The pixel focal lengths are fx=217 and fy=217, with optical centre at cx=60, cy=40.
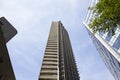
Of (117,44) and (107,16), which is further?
(117,44)

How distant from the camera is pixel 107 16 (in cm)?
1881

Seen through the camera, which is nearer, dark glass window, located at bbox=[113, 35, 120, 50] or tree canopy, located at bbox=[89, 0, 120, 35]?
tree canopy, located at bbox=[89, 0, 120, 35]

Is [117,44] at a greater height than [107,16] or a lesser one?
greater

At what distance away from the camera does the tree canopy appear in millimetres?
17914

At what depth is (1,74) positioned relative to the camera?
17.9m

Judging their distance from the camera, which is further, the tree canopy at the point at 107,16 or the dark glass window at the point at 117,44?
the dark glass window at the point at 117,44

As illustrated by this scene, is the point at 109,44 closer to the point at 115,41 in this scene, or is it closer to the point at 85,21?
the point at 115,41

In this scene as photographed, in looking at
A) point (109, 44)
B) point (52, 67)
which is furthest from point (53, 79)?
point (109, 44)

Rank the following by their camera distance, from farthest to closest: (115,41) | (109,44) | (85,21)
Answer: (85,21), (109,44), (115,41)

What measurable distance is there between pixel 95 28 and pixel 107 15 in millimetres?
2513

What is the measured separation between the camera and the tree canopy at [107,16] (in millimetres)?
17914

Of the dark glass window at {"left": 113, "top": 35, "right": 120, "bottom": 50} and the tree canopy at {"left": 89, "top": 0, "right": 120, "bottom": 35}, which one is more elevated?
the dark glass window at {"left": 113, "top": 35, "right": 120, "bottom": 50}

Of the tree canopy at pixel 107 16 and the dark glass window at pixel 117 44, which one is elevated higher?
the dark glass window at pixel 117 44

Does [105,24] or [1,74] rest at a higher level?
[105,24]
